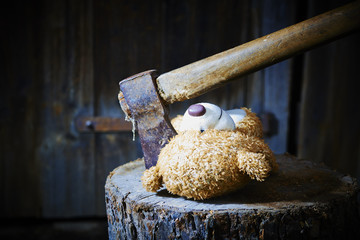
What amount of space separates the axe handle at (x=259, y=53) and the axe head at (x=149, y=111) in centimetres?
4

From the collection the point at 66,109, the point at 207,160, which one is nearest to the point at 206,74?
the point at 207,160

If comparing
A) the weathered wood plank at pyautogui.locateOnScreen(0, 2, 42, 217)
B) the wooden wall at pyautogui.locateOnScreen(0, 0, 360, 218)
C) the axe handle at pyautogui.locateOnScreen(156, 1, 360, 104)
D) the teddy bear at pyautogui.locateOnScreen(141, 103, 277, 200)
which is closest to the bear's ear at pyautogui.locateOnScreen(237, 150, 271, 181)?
the teddy bear at pyautogui.locateOnScreen(141, 103, 277, 200)

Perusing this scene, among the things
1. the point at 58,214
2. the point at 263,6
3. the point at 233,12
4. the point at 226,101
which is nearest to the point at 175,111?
the point at 226,101

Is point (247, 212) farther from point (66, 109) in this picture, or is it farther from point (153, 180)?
point (66, 109)

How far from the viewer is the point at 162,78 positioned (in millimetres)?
1107

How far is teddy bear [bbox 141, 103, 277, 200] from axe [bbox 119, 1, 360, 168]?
0.10m

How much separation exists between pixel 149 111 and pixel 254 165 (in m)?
0.43

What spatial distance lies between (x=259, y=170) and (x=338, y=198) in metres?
0.31

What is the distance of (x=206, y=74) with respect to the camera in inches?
42.3

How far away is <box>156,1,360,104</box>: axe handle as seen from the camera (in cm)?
97

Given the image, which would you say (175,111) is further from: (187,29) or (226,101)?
(187,29)

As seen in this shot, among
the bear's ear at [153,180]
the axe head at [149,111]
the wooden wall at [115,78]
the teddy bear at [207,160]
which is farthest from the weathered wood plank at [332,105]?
the bear's ear at [153,180]

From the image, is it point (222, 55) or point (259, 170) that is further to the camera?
point (222, 55)

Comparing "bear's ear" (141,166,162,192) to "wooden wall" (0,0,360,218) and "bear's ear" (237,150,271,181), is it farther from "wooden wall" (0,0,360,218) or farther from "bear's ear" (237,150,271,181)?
"wooden wall" (0,0,360,218)
